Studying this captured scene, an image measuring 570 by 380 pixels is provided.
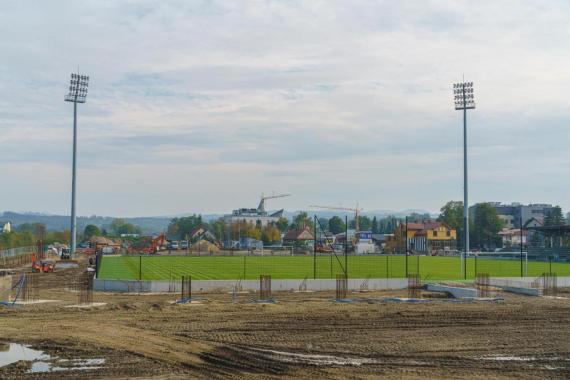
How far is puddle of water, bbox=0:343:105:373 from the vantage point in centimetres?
1504

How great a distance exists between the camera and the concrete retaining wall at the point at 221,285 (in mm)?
32656

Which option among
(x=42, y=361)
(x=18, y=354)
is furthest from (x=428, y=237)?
(x=42, y=361)

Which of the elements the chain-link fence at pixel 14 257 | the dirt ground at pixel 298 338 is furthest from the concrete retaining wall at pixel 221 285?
the chain-link fence at pixel 14 257

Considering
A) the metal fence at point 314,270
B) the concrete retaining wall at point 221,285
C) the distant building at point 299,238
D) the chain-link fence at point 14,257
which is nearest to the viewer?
the concrete retaining wall at point 221,285

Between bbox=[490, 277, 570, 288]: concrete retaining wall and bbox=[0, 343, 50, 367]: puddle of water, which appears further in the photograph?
bbox=[490, 277, 570, 288]: concrete retaining wall

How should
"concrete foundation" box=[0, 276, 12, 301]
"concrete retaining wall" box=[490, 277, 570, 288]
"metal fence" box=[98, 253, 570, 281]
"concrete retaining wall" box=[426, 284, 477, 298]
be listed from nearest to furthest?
"concrete foundation" box=[0, 276, 12, 301], "concrete retaining wall" box=[426, 284, 477, 298], "concrete retaining wall" box=[490, 277, 570, 288], "metal fence" box=[98, 253, 570, 281]

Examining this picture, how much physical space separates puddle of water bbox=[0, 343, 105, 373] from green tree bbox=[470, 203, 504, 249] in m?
103

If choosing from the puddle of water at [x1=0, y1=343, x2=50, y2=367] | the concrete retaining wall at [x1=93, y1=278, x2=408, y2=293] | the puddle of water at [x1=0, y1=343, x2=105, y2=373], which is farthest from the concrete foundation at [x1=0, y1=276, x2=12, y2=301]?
the puddle of water at [x1=0, y1=343, x2=105, y2=373]

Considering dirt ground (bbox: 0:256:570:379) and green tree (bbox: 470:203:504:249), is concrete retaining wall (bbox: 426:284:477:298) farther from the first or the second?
green tree (bbox: 470:203:504:249)

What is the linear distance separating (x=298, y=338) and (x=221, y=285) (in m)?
15.1

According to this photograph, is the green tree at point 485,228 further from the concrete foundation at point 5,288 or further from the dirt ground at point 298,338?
the concrete foundation at point 5,288

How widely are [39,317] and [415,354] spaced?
42.7ft

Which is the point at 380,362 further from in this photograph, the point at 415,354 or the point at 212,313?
the point at 212,313

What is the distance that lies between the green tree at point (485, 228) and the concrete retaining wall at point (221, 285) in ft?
270
